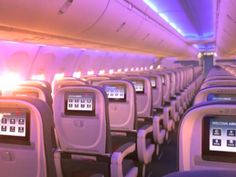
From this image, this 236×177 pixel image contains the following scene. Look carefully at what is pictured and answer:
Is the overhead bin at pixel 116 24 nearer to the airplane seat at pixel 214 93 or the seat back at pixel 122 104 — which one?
the seat back at pixel 122 104

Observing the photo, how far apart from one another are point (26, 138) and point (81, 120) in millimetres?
1553

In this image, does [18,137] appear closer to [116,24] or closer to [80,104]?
[80,104]

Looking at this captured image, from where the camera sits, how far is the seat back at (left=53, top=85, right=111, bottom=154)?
12.2ft

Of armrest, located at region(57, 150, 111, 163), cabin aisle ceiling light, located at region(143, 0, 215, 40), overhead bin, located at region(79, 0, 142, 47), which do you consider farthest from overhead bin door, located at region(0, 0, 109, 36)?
cabin aisle ceiling light, located at region(143, 0, 215, 40)

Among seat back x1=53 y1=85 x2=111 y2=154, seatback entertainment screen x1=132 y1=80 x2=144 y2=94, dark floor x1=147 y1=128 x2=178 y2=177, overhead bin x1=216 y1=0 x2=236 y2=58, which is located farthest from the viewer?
seatback entertainment screen x1=132 y1=80 x2=144 y2=94

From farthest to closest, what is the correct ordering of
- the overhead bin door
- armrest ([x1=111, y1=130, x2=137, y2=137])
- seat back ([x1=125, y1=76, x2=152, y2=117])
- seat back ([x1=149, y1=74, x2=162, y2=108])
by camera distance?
1. seat back ([x1=149, y1=74, x2=162, y2=108])
2. seat back ([x1=125, y1=76, x2=152, y2=117])
3. armrest ([x1=111, y1=130, x2=137, y2=137])
4. the overhead bin door

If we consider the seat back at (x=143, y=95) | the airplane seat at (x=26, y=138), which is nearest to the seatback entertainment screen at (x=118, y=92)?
the seat back at (x=143, y=95)

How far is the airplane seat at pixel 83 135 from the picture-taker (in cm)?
375

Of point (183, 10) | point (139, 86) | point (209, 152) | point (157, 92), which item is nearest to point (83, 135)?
point (209, 152)

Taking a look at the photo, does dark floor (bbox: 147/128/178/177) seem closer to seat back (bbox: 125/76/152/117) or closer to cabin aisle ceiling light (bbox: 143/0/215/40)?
seat back (bbox: 125/76/152/117)

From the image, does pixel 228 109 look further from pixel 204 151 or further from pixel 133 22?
pixel 133 22

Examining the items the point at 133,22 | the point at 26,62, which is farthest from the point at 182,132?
the point at 26,62

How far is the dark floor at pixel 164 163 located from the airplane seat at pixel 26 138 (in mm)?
3446

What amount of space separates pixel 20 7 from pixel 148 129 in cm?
248
